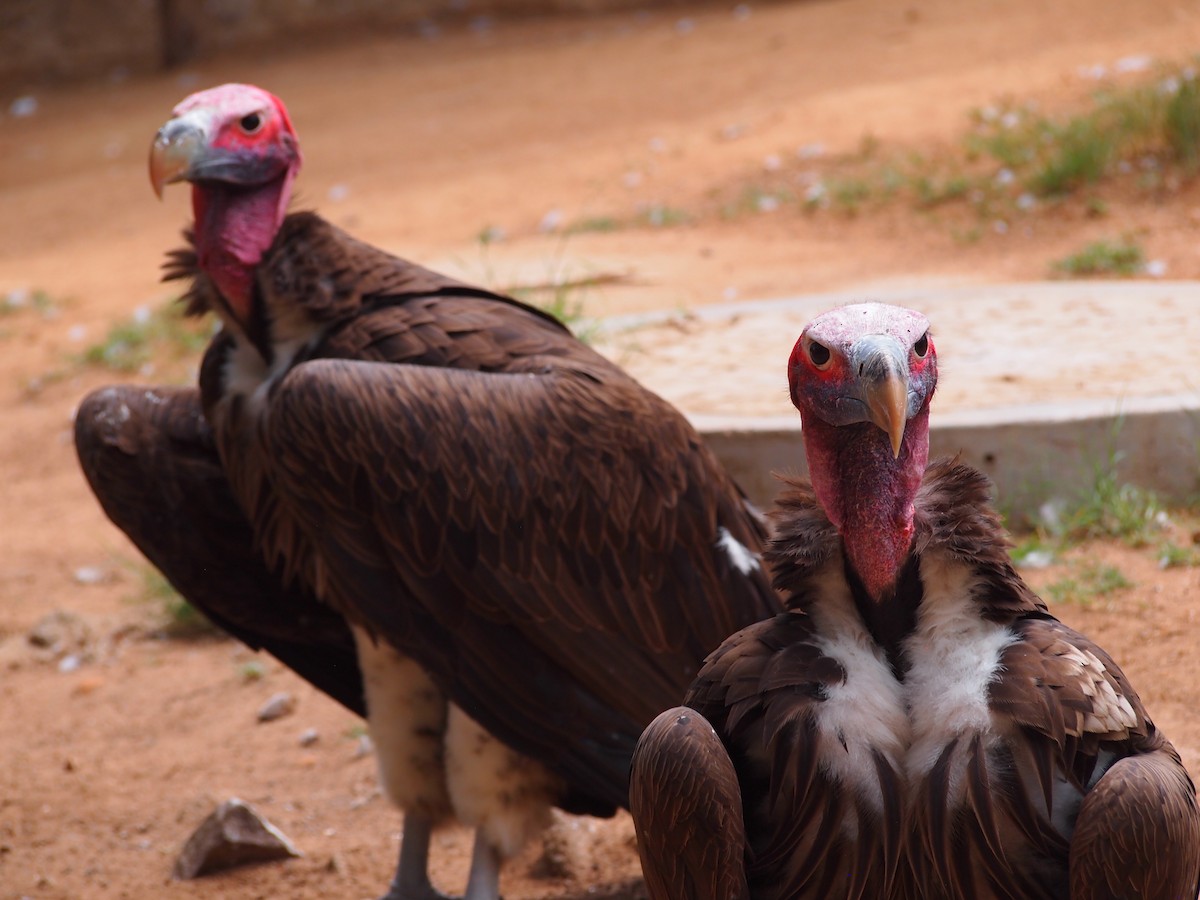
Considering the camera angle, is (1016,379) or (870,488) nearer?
(870,488)

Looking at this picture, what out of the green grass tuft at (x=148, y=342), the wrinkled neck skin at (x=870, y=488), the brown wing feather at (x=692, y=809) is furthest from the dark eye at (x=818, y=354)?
the green grass tuft at (x=148, y=342)

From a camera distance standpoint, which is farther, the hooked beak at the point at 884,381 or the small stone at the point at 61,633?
the small stone at the point at 61,633

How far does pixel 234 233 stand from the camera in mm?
3670

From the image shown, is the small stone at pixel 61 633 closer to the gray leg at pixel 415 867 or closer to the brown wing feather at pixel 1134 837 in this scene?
the gray leg at pixel 415 867

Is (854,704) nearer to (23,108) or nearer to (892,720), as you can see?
(892,720)

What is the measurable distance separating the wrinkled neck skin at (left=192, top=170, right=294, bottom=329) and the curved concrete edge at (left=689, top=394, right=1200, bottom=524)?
1482mm

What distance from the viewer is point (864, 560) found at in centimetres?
231

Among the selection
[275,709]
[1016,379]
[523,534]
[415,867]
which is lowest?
→ [275,709]

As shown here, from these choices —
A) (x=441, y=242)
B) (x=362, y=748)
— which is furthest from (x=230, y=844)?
(x=441, y=242)

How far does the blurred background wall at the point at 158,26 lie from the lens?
15.8m

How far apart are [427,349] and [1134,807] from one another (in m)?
1.97

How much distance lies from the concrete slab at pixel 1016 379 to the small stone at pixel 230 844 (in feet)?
5.38

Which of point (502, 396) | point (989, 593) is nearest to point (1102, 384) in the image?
point (502, 396)

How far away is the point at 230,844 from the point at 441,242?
5707 millimetres
